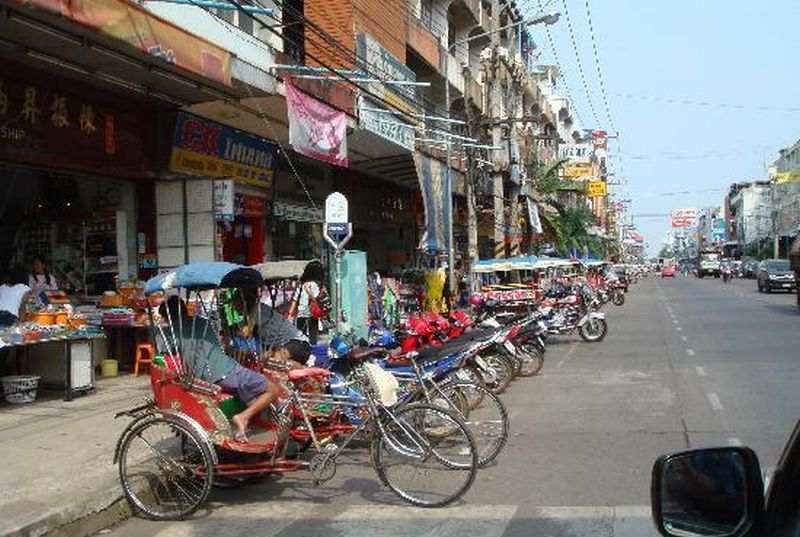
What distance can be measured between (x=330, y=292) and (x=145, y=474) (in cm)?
955

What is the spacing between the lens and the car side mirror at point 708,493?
1.96 meters

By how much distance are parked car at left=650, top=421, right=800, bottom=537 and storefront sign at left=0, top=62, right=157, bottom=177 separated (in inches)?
407

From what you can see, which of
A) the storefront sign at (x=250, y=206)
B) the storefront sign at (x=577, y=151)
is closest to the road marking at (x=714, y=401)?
the storefront sign at (x=250, y=206)

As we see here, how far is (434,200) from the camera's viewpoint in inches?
848

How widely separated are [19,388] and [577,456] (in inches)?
261

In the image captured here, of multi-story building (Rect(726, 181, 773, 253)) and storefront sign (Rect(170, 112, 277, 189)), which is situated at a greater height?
multi-story building (Rect(726, 181, 773, 253))

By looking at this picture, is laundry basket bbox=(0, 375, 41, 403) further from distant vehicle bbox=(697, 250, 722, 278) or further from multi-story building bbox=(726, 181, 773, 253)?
multi-story building bbox=(726, 181, 773, 253)

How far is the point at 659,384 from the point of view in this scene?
11.5 m

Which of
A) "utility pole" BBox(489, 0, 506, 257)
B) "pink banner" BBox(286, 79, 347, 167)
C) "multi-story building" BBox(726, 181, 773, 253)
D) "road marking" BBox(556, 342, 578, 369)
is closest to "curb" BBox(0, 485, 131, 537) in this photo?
"pink banner" BBox(286, 79, 347, 167)

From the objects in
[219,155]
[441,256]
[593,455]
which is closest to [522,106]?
[441,256]

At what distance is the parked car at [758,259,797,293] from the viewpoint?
39781mm

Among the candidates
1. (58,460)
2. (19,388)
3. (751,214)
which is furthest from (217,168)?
(751,214)

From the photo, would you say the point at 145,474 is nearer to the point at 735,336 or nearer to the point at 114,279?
the point at 114,279

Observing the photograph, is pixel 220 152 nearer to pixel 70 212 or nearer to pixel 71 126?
pixel 70 212
